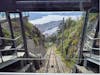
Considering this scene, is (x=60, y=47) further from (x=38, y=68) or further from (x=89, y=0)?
(x=89, y=0)

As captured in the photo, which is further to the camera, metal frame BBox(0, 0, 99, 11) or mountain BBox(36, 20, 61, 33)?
mountain BBox(36, 20, 61, 33)

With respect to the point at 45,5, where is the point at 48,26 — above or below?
below

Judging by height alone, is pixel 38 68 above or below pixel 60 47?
below

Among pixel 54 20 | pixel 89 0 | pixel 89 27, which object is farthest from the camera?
pixel 89 27

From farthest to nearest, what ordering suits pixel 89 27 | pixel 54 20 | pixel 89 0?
1. pixel 89 27
2. pixel 54 20
3. pixel 89 0

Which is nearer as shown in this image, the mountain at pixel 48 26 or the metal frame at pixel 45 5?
the metal frame at pixel 45 5

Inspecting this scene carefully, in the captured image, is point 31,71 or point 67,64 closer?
point 31,71

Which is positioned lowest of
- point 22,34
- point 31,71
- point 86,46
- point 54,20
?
point 31,71

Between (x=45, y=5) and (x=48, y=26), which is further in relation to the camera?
(x=48, y=26)

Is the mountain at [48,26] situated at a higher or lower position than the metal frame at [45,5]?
lower

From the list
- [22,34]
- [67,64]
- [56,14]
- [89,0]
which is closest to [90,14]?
[89,0]

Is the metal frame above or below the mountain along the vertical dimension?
above
